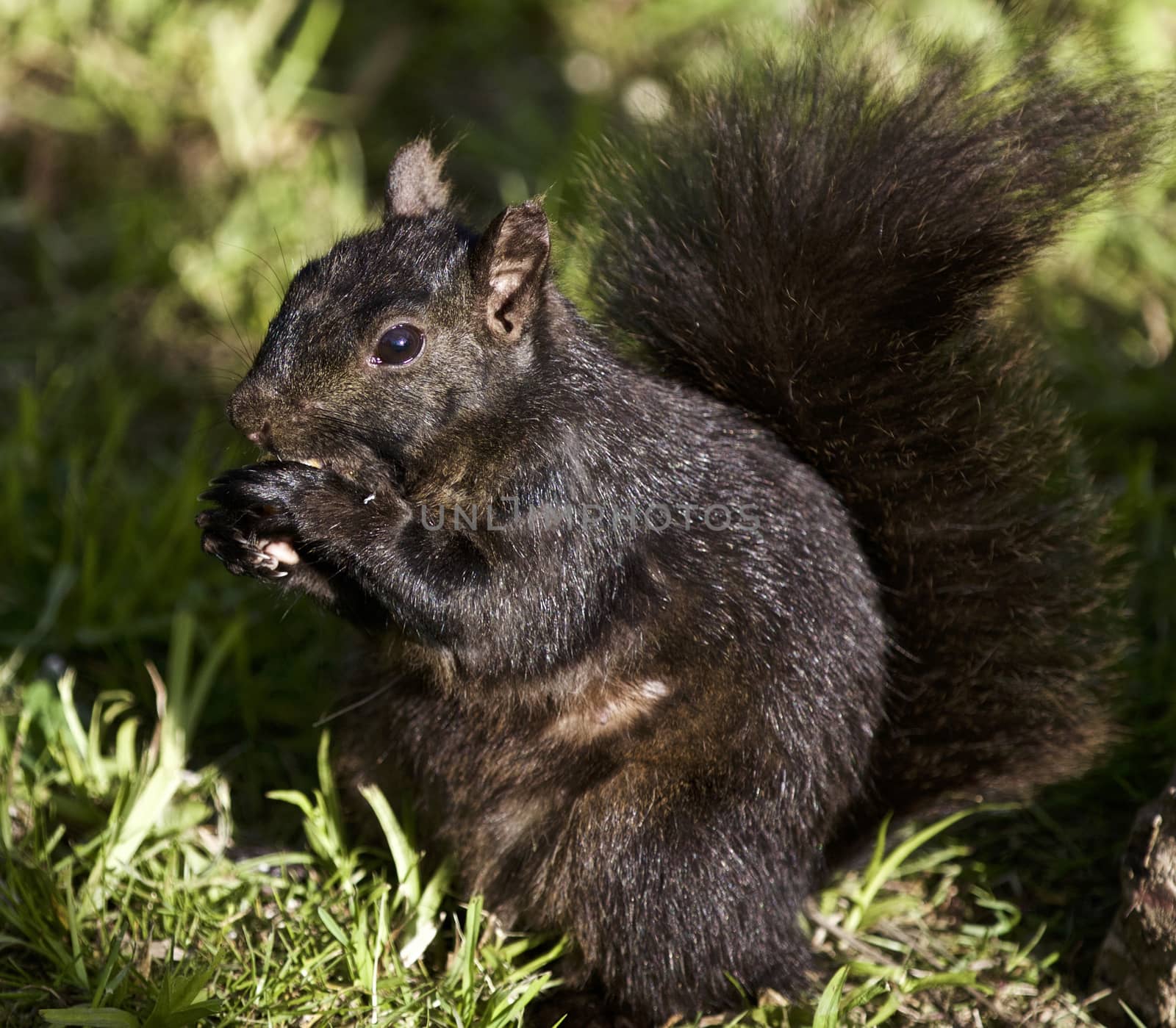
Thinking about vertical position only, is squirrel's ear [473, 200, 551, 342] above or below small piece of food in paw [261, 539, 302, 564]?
above

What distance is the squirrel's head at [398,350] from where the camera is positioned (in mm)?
2334

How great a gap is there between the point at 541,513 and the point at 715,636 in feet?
1.35

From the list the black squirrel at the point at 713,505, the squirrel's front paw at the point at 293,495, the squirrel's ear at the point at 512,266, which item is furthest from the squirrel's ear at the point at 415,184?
the squirrel's front paw at the point at 293,495

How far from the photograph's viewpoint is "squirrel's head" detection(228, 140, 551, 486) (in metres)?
2.33

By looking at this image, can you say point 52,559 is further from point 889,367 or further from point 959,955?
point 959,955

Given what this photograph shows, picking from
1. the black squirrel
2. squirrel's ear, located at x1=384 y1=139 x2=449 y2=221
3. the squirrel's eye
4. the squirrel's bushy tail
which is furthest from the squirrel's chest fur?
squirrel's ear, located at x1=384 y1=139 x2=449 y2=221

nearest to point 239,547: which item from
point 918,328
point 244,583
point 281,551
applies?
point 281,551

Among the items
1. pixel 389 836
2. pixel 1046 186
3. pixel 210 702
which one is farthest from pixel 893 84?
pixel 210 702

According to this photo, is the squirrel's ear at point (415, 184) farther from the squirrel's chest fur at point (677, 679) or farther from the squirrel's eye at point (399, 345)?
the squirrel's chest fur at point (677, 679)

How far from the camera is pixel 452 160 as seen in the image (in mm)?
5141

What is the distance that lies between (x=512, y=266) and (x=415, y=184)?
20.6 inches

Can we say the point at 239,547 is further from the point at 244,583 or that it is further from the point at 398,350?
the point at 244,583

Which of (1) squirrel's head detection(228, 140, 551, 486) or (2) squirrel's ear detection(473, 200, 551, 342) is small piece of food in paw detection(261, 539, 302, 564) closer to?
(1) squirrel's head detection(228, 140, 551, 486)

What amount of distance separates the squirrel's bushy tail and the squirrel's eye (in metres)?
0.57
